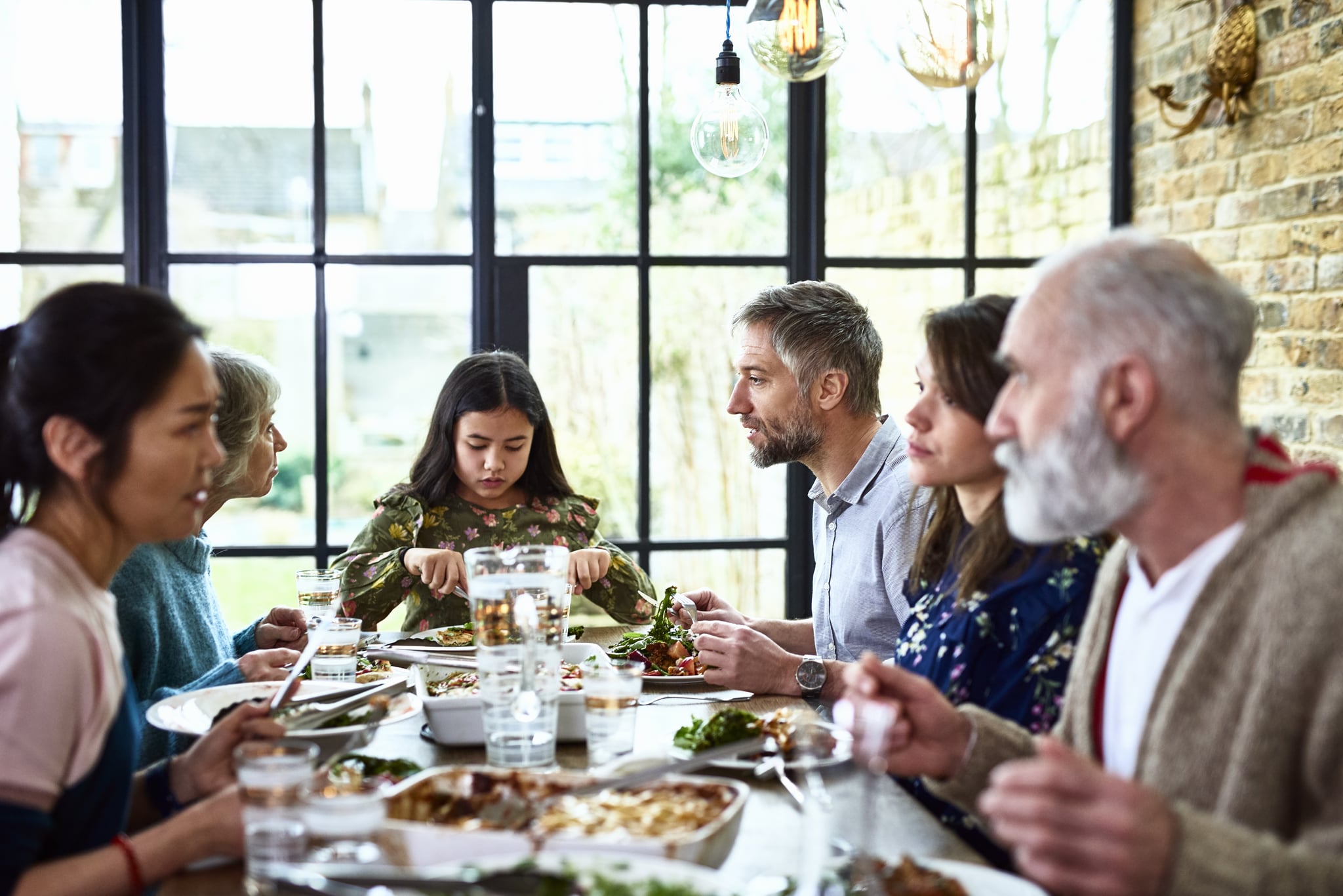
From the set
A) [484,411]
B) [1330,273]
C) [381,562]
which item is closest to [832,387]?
[484,411]

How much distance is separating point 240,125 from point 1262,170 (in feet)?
9.97

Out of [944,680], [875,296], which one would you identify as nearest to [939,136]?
[875,296]

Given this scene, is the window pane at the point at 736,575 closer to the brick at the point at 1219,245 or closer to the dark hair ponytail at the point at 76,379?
the brick at the point at 1219,245

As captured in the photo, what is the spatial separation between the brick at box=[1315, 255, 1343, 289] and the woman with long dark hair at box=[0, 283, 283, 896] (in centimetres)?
285

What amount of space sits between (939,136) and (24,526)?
11.2 feet

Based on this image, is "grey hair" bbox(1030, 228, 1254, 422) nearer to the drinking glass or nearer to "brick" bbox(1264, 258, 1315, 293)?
the drinking glass

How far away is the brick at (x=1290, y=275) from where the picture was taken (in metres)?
3.41

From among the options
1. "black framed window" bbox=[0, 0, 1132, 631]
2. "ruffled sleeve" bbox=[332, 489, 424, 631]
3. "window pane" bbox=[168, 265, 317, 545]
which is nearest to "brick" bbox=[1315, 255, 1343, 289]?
"black framed window" bbox=[0, 0, 1132, 631]

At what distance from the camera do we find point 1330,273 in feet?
10.9

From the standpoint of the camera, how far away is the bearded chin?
1.31m

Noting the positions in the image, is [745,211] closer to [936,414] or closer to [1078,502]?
[936,414]

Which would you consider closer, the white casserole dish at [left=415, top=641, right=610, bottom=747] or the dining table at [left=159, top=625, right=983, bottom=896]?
the dining table at [left=159, top=625, right=983, bottom=896]

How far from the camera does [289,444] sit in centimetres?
413

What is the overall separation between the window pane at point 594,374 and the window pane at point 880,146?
2.44 ft
